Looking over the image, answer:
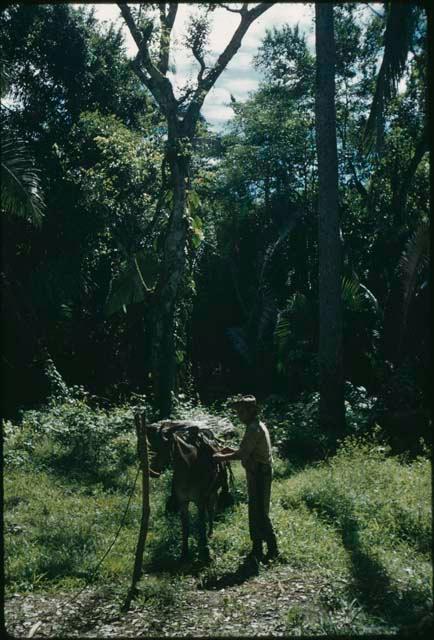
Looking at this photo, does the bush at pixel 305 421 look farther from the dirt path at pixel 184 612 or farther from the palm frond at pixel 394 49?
the palm frond at pixel 394 49

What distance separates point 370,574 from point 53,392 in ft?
38.0

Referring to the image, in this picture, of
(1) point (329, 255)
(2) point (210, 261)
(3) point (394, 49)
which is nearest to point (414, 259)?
(1) point (329, 255)

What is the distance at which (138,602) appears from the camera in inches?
277

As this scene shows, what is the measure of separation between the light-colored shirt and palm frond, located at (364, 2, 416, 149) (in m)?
5.14

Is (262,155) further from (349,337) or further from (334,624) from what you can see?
(334,624)

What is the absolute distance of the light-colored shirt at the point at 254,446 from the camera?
7996 mm

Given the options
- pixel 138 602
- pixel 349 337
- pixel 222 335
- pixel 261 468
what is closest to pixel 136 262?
pixel 349 337

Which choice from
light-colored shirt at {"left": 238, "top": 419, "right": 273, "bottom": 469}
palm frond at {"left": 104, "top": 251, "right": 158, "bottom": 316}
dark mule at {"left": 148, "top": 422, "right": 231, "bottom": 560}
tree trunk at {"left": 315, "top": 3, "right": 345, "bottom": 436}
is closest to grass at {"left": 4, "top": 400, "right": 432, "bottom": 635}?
dark mule at {"left": 148, "top": 422, "right": 231, "bottom": 560}

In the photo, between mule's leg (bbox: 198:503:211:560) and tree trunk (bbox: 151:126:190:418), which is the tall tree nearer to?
tree trunk (bbox: 151:126:190:418)

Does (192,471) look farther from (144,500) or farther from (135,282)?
(135,282)

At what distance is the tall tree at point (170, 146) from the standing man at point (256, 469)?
823 cm

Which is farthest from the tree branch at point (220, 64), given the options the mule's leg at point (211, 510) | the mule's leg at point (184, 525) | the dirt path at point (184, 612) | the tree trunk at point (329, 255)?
the dirt path at point (184, 612)

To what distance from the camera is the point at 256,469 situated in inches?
319

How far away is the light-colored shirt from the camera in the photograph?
26.2ft
